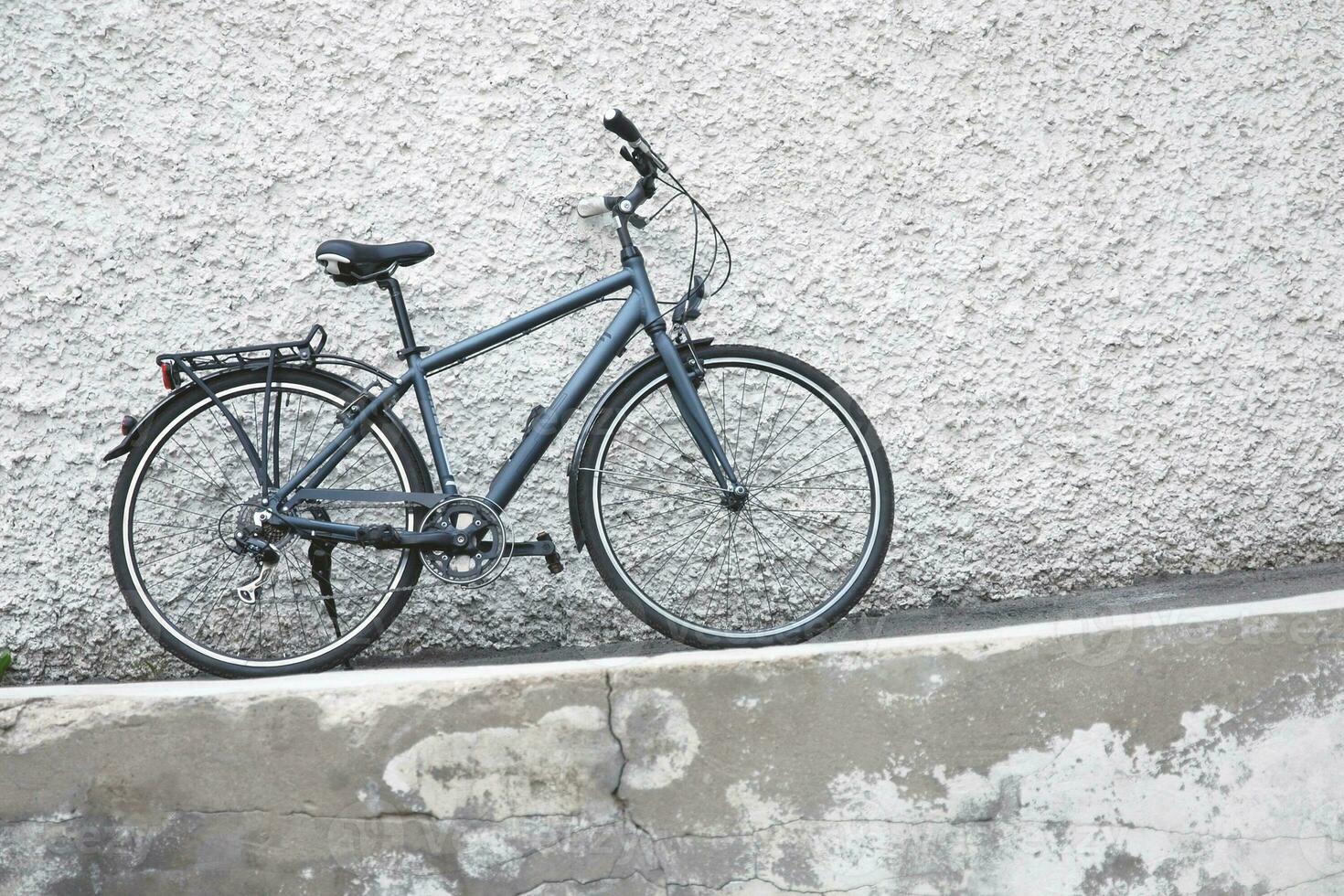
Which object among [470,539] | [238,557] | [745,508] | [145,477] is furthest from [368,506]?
[745,508]

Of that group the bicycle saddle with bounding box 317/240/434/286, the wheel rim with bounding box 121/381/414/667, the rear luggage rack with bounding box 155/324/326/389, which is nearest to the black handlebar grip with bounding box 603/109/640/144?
the bicycle saddle with bounding box 317/240/434/286

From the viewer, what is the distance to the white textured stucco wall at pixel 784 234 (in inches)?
117

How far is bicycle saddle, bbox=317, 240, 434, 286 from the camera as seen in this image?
2637mm

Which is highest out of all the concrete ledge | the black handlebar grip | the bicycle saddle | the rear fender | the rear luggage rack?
the black handlebar grip

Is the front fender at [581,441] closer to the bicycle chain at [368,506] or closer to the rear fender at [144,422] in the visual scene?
the bicycle chain at [368,506]

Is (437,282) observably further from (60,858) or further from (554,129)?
(60,858)

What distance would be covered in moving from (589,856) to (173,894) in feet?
2.96

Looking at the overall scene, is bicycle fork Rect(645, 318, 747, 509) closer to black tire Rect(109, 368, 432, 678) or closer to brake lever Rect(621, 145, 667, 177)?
brake lever Rect(621, 145, 667, 177)

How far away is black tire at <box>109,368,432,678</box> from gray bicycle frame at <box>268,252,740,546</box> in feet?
0.22

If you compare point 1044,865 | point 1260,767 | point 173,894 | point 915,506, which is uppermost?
point 915,506

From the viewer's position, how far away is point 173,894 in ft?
7.64

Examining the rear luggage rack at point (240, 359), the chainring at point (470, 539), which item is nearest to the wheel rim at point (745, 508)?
the chainring at point (470, 539)

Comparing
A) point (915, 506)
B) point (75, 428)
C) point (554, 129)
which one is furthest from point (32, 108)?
point (915, 506)

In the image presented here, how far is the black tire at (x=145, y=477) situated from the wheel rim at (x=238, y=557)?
0.30 ft
